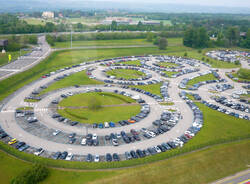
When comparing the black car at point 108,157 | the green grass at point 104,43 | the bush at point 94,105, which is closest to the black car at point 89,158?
the black car at point 108,157

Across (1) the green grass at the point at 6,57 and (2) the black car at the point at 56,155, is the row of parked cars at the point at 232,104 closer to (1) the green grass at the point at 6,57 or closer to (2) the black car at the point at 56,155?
(2) the black car at the point at 56,155

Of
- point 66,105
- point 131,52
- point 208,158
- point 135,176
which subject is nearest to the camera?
point 135,176

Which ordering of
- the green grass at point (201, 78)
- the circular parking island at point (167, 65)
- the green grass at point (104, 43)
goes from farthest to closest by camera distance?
the green grass at point (104, 43) → the circular parking island at point (167, 65) → the green grass at point (201, 78)

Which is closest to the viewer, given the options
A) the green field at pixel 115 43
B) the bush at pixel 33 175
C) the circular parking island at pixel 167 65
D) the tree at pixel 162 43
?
the bush at pixel 33 175

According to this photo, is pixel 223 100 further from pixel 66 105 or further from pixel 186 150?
pixel 66 105

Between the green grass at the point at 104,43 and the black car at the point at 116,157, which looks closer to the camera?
the black car at the point at 116,157

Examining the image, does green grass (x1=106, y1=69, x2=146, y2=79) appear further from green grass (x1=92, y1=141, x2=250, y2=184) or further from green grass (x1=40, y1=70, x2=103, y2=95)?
green grass (x1=92, y1=141, x2=250, y2=184)

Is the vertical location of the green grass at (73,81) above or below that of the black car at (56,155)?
above

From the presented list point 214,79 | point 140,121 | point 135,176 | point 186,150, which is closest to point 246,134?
point 186,150
